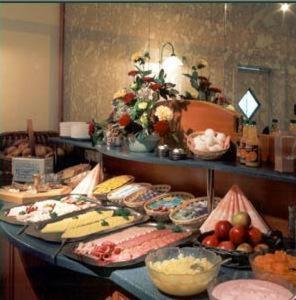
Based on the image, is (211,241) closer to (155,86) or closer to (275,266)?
(275,266)

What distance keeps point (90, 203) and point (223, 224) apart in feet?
3.01

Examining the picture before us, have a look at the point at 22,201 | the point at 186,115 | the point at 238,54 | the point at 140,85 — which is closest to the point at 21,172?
the point at 22,201

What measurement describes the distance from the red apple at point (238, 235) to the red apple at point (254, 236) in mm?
22

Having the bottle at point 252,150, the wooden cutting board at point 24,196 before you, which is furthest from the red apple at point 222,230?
the wooden cutting board at point 24,196

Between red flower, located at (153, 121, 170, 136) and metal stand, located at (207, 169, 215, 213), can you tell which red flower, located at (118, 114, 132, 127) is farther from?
metal stand, located at (207, 169, 215, 213)

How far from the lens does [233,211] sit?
5.88 feet

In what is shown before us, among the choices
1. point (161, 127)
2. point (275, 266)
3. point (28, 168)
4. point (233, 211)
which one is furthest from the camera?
point (28, 168)

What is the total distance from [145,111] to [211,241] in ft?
2.75

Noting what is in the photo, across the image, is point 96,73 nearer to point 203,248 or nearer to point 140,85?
point 140,85

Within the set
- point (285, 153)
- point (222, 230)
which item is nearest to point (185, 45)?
point (285, 153)

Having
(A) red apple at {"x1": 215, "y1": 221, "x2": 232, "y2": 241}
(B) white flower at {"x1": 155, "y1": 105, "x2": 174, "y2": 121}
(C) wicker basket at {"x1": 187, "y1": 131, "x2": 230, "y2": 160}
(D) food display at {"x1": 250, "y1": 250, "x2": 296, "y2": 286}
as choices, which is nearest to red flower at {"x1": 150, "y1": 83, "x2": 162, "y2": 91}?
(B) white flower at {"x1": 155, "y1": 105, "x2": 174, "y2": 121}

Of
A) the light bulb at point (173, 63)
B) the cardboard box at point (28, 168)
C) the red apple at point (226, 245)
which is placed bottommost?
the red apple at point (226, 245)

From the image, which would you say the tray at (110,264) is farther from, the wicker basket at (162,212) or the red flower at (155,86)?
the red flower at (155,86)

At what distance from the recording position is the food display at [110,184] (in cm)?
244
